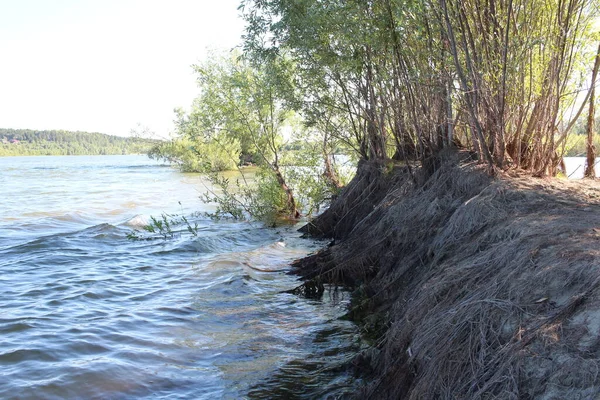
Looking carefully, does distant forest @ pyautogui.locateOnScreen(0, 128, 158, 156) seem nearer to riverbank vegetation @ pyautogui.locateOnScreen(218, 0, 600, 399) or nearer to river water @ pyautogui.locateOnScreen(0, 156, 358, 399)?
river water @ pyautogui.locateOnScreen(0, 156, 358, 399)

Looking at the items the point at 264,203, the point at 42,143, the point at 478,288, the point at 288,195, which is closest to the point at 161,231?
the point at 264,203

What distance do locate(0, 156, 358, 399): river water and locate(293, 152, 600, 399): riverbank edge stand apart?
2.25ft

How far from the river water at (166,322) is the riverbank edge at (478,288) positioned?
685 mm

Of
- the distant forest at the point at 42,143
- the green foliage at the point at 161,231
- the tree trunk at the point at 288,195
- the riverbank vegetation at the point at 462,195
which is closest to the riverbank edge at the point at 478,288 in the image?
the riverbank vegetation at the point at 462,195

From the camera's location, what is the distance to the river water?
5.56 metres

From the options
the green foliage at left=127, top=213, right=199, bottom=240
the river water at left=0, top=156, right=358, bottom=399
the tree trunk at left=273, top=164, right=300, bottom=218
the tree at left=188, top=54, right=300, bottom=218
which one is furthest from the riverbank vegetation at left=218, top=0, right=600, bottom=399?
the green foliage at left=127, top=213, right=199, bottom=240

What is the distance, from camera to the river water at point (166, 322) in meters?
5.56

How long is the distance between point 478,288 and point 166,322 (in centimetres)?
509

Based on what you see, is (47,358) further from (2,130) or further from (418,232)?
(2,130)

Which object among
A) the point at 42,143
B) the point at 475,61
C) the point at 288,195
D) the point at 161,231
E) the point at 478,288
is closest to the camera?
the point at 478,288

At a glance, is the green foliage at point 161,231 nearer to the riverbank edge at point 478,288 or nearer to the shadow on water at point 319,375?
the riverbank edge at point 478,288

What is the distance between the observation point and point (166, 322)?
25.3 ft

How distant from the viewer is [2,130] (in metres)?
177

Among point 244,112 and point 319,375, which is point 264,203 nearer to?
point 244,112
